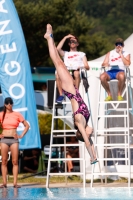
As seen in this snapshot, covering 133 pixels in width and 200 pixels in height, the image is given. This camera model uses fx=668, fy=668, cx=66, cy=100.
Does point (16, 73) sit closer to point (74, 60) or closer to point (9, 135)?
point (74, 60)

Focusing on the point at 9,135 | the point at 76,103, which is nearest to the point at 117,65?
the point at 9,135

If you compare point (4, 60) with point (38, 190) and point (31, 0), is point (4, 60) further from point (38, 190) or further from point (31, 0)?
point (31, 0)

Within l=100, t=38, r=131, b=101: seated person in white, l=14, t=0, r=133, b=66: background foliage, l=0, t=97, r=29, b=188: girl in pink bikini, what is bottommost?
l=0, t=97, r=29, b=188: girl in pink bikini

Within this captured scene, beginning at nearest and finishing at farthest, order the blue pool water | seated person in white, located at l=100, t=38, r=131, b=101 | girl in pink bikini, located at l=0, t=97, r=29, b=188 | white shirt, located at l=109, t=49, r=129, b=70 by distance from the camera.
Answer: the blue pool water, girl in pink bikini, located at l=0, t=97, r=29, b=188, seated person in white, located at l=100, t=38, r=131, b=101, white shirt, located at l=109, t=49, r=129, b=70

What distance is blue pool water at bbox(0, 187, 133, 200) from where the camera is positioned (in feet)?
35.6

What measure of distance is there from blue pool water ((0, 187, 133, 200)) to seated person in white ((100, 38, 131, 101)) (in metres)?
2.61

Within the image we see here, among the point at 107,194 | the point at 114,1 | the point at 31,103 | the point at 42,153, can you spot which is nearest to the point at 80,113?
the point at 107,194

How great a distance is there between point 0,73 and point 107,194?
5.87 metres

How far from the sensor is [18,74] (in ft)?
53.5

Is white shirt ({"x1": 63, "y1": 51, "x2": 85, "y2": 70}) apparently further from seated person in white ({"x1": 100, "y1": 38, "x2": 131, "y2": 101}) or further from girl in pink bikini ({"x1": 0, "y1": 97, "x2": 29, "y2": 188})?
girl in pink bikini ({"x1": 0, "y1": 97, "x2": 29, "y2": 188})

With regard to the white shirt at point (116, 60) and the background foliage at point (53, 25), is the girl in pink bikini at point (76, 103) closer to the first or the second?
the white shirt at point (116, 60)

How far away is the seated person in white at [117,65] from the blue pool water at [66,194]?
261 cm

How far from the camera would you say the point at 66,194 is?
11695 millimetres

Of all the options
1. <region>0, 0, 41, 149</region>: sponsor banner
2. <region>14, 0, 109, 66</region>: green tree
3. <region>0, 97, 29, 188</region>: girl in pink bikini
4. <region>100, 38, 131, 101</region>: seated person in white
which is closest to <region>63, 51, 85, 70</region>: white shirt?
<region>100, 38, 131, 101</region>: seated person in white
